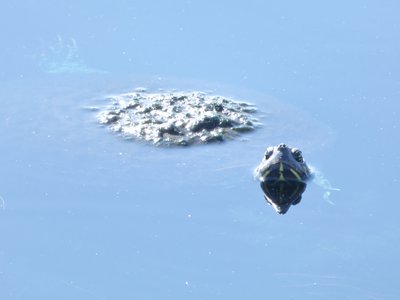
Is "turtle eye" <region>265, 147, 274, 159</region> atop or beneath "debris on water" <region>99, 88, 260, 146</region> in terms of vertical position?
beneath

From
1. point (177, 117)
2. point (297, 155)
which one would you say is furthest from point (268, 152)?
point (177, 117)

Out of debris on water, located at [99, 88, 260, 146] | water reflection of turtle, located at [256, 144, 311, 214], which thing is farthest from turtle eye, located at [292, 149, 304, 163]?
debris on water, located at [99, 88, 260, 146]

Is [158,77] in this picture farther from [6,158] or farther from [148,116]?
[6,158]

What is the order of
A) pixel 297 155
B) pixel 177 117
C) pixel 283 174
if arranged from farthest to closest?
pixel 177 117 < pixel 297 155 < pixel 283 174

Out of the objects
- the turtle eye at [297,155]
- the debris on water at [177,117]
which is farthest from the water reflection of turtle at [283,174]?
the debris on water at [177,117]

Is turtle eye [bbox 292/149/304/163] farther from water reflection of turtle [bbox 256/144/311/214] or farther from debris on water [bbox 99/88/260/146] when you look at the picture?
debris on water [bbox 99/88/260/146]

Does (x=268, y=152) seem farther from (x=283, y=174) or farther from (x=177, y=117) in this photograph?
(x=177, y=117)
